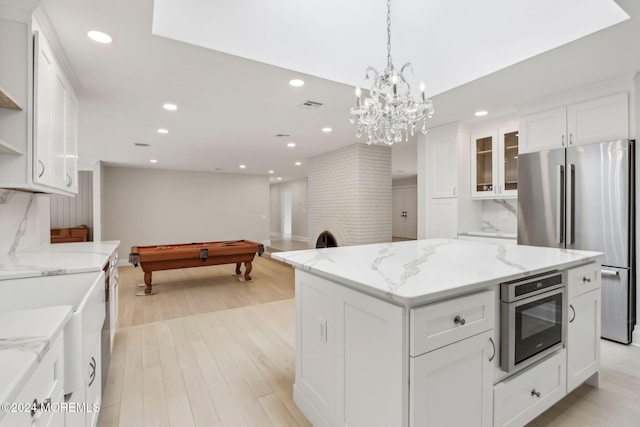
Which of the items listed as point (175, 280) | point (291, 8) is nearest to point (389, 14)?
point (291, 8)

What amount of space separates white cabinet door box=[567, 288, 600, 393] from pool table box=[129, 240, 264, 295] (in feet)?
15.0

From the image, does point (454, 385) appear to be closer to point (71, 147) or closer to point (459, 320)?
point (459, 320)

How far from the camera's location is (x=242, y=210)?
9797 mm

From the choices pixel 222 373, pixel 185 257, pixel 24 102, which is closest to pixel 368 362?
pixel 222 373

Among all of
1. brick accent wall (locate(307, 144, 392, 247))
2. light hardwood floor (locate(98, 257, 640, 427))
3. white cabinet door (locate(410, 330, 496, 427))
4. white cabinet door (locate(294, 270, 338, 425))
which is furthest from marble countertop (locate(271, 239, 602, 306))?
brick accent wall (locate(307, 144, 392, 247))

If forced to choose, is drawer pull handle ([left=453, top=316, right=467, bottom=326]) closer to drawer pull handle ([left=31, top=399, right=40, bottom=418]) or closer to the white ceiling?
drawer pull handle ([left=31, top=399, right=40, bottom=418])

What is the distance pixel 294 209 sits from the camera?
12.4 metres

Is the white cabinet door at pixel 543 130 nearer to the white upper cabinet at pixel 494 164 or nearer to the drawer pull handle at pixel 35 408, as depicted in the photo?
the white upper cabinet at pixel 494 164

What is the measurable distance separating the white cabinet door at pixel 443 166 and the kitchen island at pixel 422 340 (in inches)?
95.5

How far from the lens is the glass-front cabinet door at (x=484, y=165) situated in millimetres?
4148

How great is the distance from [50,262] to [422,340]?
90.1 inches

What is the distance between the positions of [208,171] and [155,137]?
14.0ft

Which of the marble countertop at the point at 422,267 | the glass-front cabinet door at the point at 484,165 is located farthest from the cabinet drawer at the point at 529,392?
the glass-front cabinet door at the point at 484,165

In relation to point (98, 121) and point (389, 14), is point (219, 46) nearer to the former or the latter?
point (389, 14)
